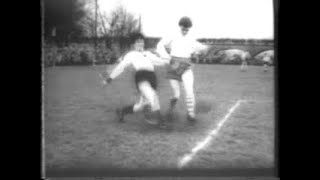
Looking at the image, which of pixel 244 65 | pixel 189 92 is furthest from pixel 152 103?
pixel 244 65

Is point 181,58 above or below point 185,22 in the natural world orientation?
below

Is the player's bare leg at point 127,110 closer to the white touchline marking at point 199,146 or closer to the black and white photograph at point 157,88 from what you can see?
the black and white photograph at point 157,88

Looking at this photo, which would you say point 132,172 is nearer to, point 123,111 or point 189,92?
point 123,111

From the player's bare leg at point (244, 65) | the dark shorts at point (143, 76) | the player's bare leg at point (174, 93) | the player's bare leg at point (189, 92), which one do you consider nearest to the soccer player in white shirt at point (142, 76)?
the dark shorts at point (143, 76)

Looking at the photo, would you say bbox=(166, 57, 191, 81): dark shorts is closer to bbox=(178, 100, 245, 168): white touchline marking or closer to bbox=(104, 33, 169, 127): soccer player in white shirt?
bbox=(104, 33, 169, 127): soccer player in white shirt

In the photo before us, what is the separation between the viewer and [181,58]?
4.11 metres

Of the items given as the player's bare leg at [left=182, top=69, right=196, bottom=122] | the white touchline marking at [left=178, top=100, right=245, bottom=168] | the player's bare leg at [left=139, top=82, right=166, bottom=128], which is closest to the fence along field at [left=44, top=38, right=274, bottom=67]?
the player's bare leg at [left=182, top=69, right=196, bottom=122]

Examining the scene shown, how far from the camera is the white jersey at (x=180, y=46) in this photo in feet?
13.4

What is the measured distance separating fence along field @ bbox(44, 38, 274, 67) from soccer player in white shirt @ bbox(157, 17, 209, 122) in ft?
0.27

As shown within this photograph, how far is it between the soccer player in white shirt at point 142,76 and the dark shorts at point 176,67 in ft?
0.21

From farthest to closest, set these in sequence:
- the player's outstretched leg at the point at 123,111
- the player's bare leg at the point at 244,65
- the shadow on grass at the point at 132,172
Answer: the player's bare leg at the point at 244,65, the player's outstretched leg at the point at 123,111, the shadow on grass at the point at 132,172

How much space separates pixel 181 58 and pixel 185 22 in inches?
14.2
